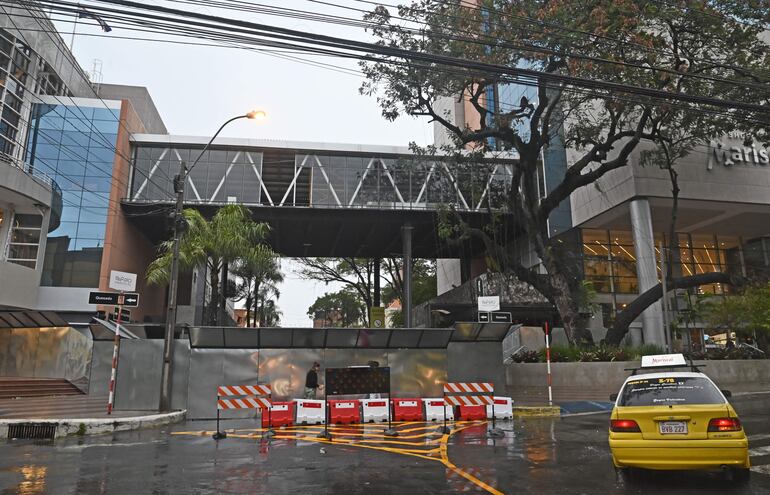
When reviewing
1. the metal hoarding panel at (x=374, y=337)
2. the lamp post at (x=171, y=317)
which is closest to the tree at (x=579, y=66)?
the lamp post at (x=171, y=317)

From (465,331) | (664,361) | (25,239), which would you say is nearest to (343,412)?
(465,331)

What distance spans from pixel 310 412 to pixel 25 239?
26251 millimetres

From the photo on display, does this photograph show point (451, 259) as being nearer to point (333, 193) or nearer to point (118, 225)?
point (333, 193)

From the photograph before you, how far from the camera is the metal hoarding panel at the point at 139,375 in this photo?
16.9 meters

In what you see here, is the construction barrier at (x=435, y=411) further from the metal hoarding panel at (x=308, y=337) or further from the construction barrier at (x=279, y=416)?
the metal hoarding panel at (x=308, y=337)

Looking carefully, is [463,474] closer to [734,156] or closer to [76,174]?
[76,174]

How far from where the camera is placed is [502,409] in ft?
50.3

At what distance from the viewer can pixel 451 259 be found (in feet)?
181

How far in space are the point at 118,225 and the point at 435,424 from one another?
27802mm

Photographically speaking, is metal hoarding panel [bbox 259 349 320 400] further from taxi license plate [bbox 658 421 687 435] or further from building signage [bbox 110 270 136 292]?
taxi license plate [bbox 658 421 687 435]

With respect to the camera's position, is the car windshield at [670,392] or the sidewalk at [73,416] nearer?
the car windshield at [670,392]

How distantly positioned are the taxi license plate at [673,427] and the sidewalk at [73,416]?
40.6 ft

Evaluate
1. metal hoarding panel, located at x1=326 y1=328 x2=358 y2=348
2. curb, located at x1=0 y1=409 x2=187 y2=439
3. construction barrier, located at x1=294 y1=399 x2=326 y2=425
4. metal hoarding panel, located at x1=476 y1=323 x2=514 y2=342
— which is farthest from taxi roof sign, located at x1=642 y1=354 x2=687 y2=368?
curb, located at x1=0 y1=409 x2=187 y2=439

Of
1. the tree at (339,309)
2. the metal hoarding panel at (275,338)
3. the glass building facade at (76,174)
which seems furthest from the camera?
the tree at (339,309)
